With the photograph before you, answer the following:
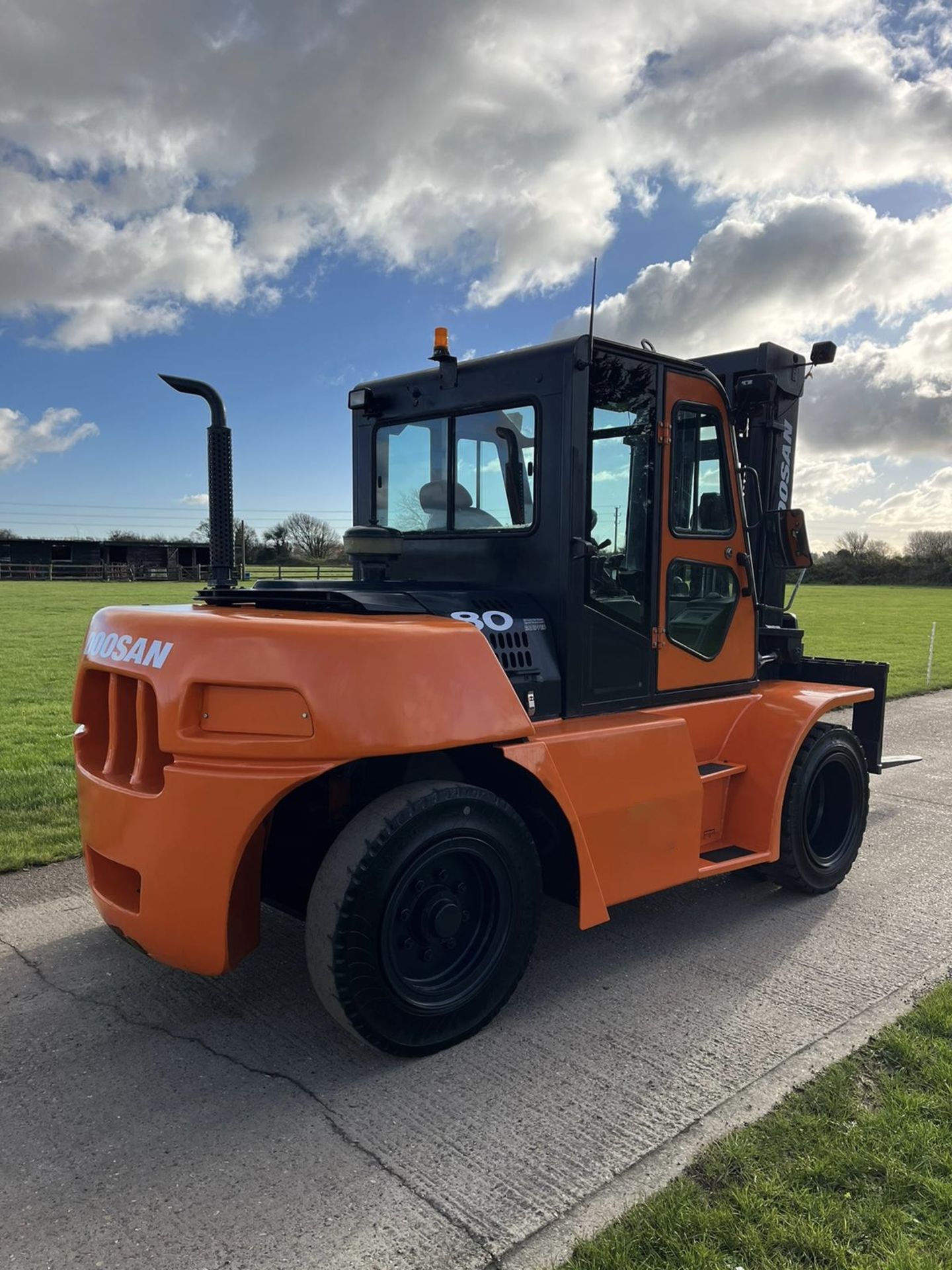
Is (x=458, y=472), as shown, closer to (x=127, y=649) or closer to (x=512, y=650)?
(x=512, y=650)

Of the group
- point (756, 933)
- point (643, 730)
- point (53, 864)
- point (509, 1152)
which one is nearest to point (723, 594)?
point (643, 730)

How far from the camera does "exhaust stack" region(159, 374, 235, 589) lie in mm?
3654

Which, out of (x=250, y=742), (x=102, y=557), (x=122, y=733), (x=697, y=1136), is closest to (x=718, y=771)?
(x=697, y=1136)

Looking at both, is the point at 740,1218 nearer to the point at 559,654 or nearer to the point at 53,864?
the point at 559,654

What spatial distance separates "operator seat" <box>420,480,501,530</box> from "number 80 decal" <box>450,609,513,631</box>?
0.57 m

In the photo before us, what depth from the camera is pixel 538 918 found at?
11.8 feet

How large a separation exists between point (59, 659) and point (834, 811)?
13419 millimetres

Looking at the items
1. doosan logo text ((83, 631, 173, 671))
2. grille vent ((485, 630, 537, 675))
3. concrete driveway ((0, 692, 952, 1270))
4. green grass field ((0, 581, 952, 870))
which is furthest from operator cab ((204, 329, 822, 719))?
green grass field ((0, 581, 952, 870))

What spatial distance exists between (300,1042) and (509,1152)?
99cm

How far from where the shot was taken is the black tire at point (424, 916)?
312 centimetres

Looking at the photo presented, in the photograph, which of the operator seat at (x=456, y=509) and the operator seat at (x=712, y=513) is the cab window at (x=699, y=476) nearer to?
the operator seat at (x=712, y=513)

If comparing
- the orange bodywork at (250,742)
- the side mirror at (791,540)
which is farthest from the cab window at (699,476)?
the orange bodywork at (250,742)

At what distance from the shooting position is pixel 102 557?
60.0 meters

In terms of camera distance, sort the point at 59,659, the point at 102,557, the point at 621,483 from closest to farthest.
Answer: the point at 621,483
the point at 59,659
the point at 102,557
